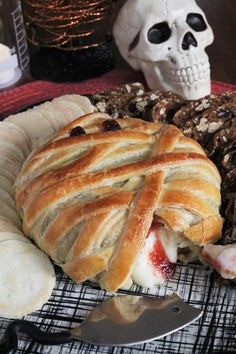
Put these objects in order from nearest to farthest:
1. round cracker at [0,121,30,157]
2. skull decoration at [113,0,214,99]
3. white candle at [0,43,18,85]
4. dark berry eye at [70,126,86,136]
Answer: dark berry eye at [70,126,86,136], round cracker at [0,121,30,157], skull decoration at [113,0,214,99], white candle at [0,43,18,85]

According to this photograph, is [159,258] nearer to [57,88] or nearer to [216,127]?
[216,127]

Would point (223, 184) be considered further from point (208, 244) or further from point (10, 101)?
point (10, 101)

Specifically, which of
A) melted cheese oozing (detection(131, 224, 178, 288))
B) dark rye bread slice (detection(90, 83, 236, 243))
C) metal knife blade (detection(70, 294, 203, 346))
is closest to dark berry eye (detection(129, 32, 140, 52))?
dark rye bread slice (detection(90, 83, 236, 243))

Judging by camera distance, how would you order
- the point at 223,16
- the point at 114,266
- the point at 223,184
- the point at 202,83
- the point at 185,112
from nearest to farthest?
the point at 114,266 → the point at 223,184 → the point at 185,112 → the point at 202,83 → the point at 223,16


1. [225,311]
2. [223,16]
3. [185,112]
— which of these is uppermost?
[185,112]

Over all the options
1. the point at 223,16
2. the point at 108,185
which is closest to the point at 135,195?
the point at 108,185

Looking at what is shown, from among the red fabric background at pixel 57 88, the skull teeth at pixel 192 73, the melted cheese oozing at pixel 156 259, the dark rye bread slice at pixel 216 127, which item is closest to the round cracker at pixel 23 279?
the melted cheese oozing at pixel 156 259

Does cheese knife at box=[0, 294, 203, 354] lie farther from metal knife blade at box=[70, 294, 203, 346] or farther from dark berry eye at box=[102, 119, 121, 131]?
dark berry eye at box=[102, 119, 121, 131]
